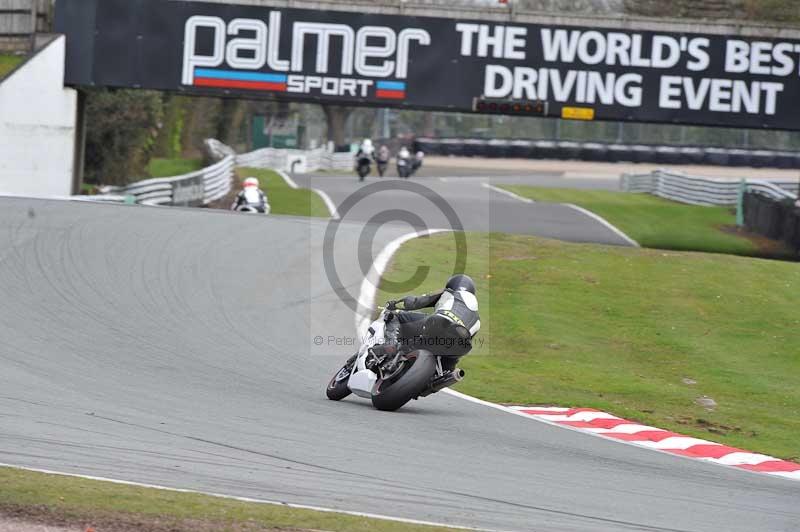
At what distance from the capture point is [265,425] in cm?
825

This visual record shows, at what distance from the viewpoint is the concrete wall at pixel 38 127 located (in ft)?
82.9

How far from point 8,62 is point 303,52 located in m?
6.86

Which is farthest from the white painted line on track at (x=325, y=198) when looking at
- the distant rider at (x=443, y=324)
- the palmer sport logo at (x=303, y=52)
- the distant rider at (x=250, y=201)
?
the distant rider at (x=443, y=324)

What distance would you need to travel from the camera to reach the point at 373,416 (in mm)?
9227

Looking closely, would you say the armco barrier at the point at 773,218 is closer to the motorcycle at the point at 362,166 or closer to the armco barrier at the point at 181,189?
the motorcycle at the point at 362,166

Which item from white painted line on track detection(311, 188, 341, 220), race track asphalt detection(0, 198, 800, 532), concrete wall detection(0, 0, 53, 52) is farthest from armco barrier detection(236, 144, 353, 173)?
race track asphalt detection(0, 198, 800, 532)

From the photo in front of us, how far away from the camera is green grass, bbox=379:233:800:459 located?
1123 centimetres

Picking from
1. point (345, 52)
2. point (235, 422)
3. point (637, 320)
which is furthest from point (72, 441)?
point (345, 52)

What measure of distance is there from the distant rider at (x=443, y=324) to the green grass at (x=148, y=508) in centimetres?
321

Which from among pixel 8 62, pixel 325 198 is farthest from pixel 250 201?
pixel 325 198

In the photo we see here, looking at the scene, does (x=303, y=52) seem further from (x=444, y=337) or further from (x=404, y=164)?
(x=404, y=164)

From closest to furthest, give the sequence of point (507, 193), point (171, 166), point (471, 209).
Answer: point (471, 209), point (507, 193), point (171, 166)

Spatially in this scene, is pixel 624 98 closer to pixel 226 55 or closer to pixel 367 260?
pixel 226 55

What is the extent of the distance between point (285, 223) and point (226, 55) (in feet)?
25.6
